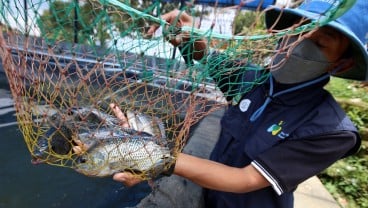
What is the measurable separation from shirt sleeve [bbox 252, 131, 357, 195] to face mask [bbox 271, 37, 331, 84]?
0.97ft

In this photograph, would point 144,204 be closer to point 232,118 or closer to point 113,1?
point 232,118

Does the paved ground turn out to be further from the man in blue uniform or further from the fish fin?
the fish fin

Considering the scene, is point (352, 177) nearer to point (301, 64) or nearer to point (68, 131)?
point (301, 64)

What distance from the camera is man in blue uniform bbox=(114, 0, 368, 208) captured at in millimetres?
1397

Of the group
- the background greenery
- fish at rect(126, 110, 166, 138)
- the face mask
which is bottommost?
the background greenery

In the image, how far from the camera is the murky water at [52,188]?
9.59 ft

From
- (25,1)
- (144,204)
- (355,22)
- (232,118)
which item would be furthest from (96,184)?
(355,22)

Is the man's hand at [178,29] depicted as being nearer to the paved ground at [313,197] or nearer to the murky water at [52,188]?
the murky water at [52,188]

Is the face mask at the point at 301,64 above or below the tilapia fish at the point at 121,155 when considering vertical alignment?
above

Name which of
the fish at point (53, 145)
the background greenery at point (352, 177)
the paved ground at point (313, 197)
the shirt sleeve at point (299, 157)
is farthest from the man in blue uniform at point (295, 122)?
the background greenery at point (352, 177)

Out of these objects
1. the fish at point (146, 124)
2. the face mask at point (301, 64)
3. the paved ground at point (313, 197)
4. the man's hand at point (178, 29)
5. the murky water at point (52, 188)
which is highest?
the man's hand at point (178, 29)

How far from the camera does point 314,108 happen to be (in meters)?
1.59

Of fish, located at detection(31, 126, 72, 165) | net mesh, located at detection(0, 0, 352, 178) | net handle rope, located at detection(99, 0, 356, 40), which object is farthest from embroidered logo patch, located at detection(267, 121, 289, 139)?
fish, located at detection(31, 126, 72, 165)

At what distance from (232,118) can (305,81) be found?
446mm
